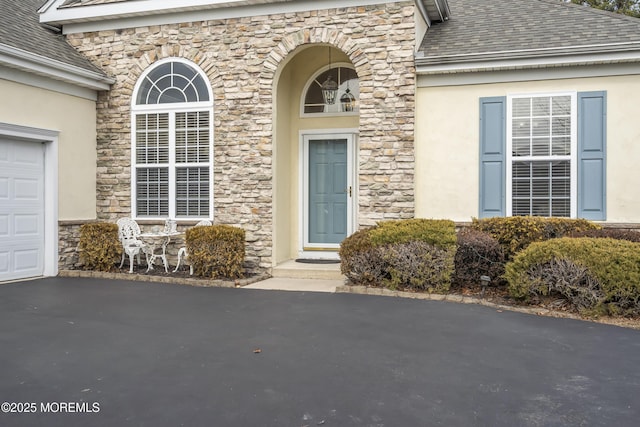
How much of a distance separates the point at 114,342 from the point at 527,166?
6788 millimetres

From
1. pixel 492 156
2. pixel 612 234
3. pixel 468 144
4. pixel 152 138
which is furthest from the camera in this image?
pixel 152 138

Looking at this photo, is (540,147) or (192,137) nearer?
(540,147)

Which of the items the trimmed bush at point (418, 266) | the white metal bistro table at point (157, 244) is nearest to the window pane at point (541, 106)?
the trimmed bush at point (418, 266)

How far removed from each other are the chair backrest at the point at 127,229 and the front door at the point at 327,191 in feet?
10.6

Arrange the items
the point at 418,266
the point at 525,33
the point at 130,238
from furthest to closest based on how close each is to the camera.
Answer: the point at 130,238 → the point at 525,33 → the point at 418,266

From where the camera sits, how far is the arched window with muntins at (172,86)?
32.1ft

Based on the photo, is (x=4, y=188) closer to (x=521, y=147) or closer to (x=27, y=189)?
(x=27, y=189)

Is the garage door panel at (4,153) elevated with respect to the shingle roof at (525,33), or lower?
lower

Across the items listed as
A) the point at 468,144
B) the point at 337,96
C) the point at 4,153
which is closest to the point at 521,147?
the point at 468,144

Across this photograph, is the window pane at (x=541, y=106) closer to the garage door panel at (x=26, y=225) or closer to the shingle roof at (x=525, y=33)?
the shingle roof at (x=525, y=33)

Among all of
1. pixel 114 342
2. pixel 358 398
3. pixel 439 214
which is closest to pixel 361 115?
pixel 439 214

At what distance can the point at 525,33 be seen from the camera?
9195 millimetres

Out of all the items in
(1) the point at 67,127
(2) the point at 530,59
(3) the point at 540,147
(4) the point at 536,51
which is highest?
(4) the point at 536,51

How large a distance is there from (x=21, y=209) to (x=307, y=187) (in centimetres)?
513
